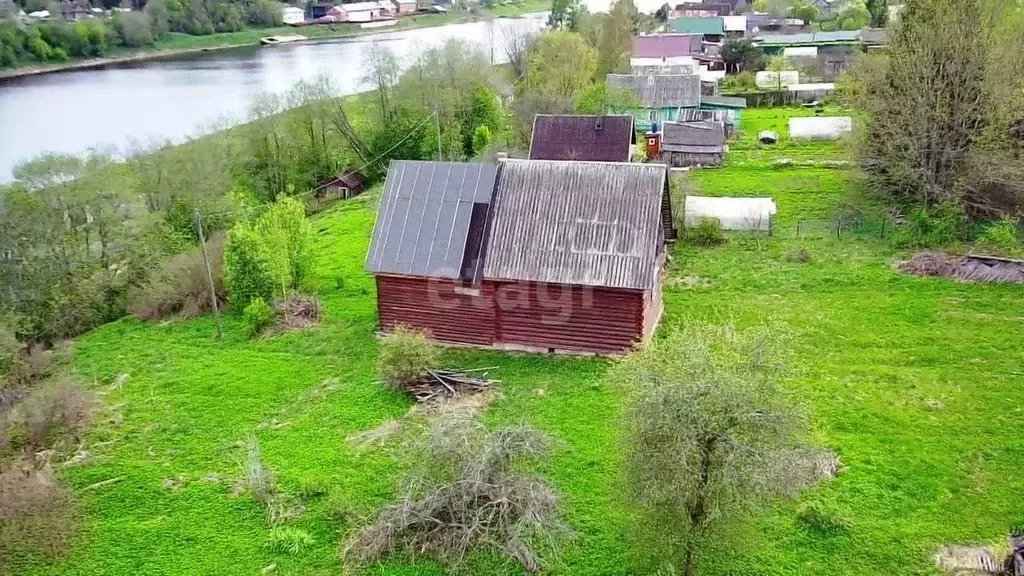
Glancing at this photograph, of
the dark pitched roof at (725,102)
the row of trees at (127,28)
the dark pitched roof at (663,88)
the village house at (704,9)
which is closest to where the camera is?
the dark pitched roof at (663,88)

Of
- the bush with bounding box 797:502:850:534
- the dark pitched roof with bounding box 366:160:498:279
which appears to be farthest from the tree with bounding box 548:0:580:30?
the bush with bounding box 797:502:850:534

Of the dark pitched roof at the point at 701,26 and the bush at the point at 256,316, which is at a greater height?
the dark pitched roof at the point at 701,26

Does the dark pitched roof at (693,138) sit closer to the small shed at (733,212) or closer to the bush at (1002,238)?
the small shed at (733,212)

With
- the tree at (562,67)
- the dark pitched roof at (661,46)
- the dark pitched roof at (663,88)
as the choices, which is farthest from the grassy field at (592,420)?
the dark pitched roof at (661,46)

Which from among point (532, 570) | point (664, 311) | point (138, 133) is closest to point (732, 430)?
point (532, 570)

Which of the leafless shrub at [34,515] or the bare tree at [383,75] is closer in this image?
the leafless shrub at [34,515]

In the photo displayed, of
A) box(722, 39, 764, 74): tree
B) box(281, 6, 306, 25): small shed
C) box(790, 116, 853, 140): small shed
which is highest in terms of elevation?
box(281, 6, 306, 25): small shed

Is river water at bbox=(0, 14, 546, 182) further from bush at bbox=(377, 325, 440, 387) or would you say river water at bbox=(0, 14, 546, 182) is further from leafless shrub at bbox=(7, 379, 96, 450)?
bush at bbox=(377, 325, 440, 387)
